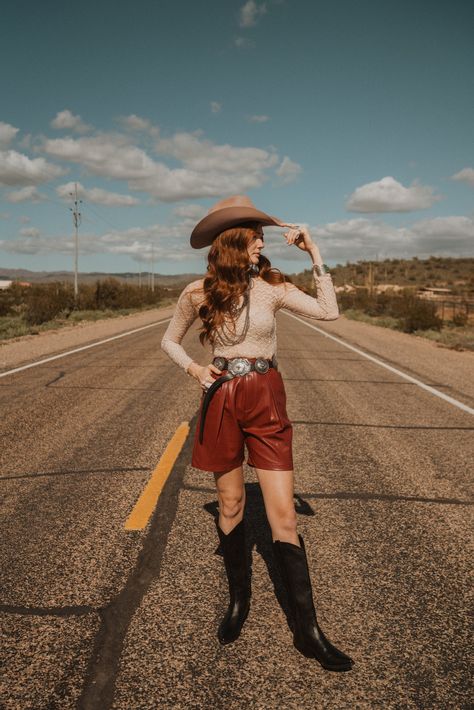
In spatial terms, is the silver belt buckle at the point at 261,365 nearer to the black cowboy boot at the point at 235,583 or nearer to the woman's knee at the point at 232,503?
the woman's knee at the point at 232,503

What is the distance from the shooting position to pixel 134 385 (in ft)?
29.4

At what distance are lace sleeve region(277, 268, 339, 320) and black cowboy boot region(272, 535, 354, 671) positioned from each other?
1.07 m

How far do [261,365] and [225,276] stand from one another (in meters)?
0.44

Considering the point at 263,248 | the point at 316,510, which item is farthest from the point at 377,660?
the point at 263,248

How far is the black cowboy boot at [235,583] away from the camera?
2.53 meters

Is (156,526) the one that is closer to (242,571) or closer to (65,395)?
(242,571)

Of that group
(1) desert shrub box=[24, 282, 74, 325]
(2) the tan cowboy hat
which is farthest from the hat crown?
(1) desert shrub box=[24, 282, 74, 325]

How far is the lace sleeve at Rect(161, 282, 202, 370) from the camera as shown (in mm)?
2754

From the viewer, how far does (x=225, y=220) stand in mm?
2629

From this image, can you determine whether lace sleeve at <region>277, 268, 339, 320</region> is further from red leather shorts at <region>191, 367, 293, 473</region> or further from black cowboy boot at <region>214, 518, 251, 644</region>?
black cowboy boot at <region>214, 518, 251, 644</region>

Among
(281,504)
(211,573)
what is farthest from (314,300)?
(211,573)

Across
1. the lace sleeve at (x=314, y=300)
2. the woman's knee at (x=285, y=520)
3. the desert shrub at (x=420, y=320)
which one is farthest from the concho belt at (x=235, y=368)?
the desert shrub at (x=420, y=320)

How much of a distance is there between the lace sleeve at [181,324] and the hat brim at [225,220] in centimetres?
25

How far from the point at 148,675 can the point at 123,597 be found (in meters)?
0.60
